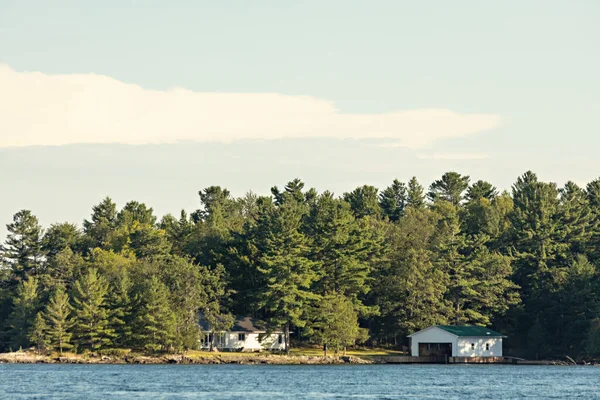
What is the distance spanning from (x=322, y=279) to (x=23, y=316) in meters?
31.5

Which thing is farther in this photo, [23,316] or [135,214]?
[135,214]

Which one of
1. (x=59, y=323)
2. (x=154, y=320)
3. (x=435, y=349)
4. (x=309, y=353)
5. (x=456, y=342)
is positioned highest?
(x=154, y=320)

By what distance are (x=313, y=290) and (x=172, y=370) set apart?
→ 91.3 ft

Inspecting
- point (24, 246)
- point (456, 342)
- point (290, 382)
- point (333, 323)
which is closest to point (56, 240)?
point (24, 246)

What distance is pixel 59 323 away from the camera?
9812cm

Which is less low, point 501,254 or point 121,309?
point 501,254

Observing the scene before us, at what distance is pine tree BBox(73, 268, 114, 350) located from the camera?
325ft

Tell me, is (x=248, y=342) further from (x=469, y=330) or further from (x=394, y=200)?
(x=394, y=200)

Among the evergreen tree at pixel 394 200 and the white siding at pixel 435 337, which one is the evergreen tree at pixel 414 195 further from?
the white siding at pixel 435 337

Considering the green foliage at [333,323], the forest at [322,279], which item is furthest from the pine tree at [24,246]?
the green foliage at [333,323]

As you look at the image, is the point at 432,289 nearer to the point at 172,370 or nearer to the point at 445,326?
the point at 445,326

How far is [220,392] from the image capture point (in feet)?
209

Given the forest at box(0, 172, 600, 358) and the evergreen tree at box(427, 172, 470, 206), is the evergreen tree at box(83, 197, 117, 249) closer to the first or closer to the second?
the forest at box(0, 172, 600, 358)

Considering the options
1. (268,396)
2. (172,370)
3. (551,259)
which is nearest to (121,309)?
Result: (172,370)
